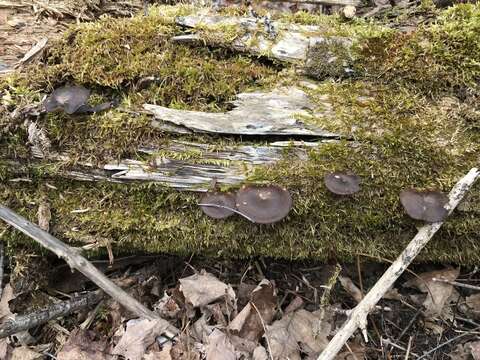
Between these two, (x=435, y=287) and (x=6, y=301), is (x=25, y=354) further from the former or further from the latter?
(x=435, y=287)

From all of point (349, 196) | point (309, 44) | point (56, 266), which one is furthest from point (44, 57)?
point (349, 196)

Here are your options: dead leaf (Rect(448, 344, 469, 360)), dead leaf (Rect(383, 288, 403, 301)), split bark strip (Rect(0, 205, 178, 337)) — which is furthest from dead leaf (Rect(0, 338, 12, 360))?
dead leaf (Rect(448, 344, 469, 360))

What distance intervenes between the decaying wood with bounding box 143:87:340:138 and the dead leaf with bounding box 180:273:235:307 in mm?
1321

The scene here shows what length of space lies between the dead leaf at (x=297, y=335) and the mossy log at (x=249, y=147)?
546 mm

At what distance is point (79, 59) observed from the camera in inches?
136

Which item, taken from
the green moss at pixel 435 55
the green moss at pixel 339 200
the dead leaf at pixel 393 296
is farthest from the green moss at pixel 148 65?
the dead leaf at pixel 393 296

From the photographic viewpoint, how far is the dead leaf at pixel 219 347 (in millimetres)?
3154

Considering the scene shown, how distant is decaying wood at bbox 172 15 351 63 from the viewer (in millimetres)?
3557

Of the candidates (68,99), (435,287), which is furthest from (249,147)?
(435,287)

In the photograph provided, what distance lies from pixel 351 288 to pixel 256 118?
1.73 m

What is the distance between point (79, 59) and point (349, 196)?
8.28ft

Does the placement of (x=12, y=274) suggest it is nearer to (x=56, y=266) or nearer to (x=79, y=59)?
(x=56, y=266)

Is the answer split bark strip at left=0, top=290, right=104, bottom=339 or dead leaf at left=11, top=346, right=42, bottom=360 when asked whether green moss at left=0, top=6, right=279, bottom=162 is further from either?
dead leaf at left=11, top=346, right=42, bottom=360

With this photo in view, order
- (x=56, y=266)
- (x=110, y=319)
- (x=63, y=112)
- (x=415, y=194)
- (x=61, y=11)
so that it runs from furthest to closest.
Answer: (x=61, y=11) → (x=56, y=266) → (x=110, y=319) → (x=63, y=112) → (x=415, y=194)
